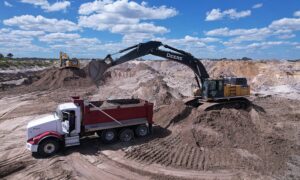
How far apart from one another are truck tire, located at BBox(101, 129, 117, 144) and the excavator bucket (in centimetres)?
219

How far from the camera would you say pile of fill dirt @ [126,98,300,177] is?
10.9 metres

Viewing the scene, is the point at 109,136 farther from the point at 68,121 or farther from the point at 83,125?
the point at 68,121

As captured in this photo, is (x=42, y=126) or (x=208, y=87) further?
(x=208, y=87)

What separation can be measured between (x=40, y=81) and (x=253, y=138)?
96.9 ft

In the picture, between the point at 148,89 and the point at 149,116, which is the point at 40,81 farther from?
the point at 149,116

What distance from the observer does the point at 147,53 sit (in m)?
15.5

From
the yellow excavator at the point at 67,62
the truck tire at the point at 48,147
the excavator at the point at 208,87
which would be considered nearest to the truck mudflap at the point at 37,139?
the truck tire at the point at 48,147

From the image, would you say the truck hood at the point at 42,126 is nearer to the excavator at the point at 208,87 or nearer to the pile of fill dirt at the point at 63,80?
the excavator at the point at 208,87

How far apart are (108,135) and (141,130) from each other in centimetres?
165

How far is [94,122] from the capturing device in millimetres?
12719

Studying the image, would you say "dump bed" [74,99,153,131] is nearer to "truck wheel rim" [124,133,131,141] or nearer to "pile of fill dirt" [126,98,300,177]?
"truck wheel rim" [124,133,131,141]

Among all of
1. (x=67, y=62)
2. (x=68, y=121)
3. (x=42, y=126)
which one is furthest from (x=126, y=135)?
(x=67, y=62)

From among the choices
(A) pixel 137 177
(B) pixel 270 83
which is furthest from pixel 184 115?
(B) pixel 270 83

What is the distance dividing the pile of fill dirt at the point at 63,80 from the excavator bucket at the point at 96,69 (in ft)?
71.4
